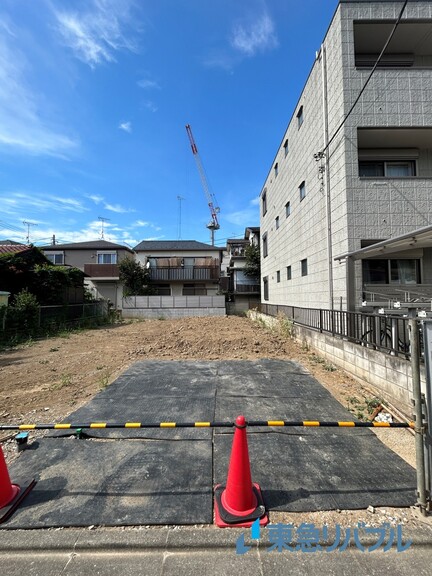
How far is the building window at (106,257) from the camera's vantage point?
23984 mm

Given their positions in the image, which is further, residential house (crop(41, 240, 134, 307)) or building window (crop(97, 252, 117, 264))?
building window (crop(97, 252, 117, 264))

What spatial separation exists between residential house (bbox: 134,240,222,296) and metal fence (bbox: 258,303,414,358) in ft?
54.7

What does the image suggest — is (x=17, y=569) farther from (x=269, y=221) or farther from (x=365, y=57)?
(x=269, y=221)

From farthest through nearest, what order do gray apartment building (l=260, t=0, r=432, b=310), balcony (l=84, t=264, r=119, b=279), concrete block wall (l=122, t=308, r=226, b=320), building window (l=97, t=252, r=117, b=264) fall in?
1. building window (l=97, t=252, r=117, b=264)
2. balcony (l=84, t=264, r=119, b=279)
3. concrete block wall (l=122, t=308, r=226, b=320)
4. gray apartment building (l=260, t=0, r=432, b=310)

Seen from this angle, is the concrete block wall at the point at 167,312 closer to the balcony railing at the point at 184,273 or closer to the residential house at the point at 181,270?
the residential house at the point at 181,270

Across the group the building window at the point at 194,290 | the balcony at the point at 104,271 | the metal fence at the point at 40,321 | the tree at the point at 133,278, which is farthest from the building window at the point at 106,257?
the metal fence at the point at 40,321

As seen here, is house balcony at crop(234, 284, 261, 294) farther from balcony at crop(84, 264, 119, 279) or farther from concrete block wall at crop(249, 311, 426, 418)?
concrete block wall at crop(249, 311, 426, 418)

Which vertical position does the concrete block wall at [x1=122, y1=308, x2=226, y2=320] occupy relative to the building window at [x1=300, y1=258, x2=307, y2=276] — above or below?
below

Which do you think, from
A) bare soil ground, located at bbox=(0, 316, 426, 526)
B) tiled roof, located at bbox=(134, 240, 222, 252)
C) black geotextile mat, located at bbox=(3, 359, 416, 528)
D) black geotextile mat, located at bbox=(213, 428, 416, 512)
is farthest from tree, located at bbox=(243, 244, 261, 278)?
black geotextile mat, located at bbox=(213, 428, 416, 512)

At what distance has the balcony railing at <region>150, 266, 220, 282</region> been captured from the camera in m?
23.5

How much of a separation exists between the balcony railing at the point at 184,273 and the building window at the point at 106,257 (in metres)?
3.90

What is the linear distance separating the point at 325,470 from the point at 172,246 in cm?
2508

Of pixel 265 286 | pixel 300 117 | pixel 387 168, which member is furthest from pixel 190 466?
pixel 265 286

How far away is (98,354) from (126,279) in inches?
609
